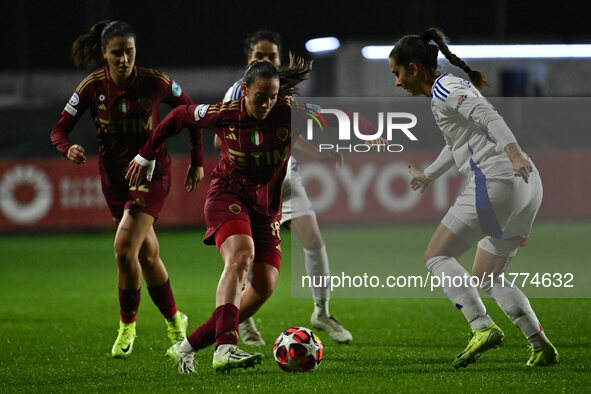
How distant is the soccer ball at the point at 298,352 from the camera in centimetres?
490

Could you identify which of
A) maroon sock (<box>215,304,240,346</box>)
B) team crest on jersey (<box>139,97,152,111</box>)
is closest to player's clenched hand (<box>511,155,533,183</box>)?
maroon sock (<box>215,304,240,346</box>)

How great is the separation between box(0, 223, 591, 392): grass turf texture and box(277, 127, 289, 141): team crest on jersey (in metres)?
1.31

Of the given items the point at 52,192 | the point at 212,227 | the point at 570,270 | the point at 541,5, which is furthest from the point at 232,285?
the point at 541,5

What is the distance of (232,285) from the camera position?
4.69 m

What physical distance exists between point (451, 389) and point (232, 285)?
1238 mm

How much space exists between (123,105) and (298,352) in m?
2.05

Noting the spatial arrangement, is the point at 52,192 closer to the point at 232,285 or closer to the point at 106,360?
the point at 106,360

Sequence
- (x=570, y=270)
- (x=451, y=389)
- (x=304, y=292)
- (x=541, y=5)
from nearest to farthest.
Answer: (x=451, y=389)
(x=304, y=292)
(x=570, y=270)
(x=541, y=5)

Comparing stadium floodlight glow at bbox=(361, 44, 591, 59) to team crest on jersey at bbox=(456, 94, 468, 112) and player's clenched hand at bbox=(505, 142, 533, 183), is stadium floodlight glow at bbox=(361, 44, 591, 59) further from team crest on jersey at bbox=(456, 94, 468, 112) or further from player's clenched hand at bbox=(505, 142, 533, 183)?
player's clenched hand at bbox=(505, 142, 533, 183)

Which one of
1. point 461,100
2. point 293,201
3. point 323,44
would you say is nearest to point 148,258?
point 293,201

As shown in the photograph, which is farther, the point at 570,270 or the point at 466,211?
the point at 570,270

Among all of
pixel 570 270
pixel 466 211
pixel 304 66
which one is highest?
pixel 304 66

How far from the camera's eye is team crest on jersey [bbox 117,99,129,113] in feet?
19.0

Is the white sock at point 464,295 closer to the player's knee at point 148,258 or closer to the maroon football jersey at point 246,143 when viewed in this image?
the maroon football jersey at point 246,143
